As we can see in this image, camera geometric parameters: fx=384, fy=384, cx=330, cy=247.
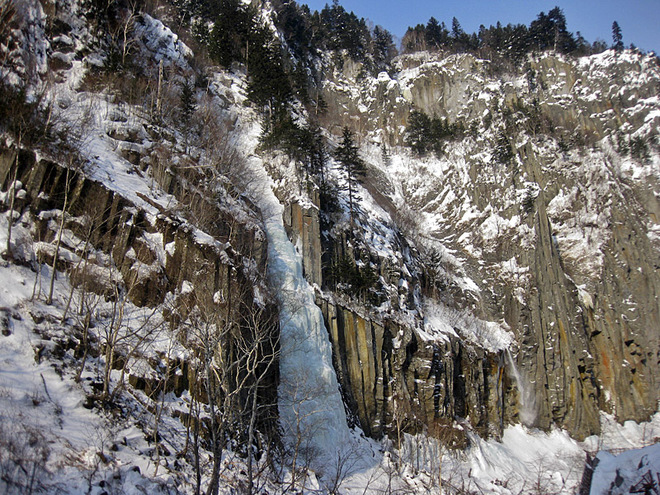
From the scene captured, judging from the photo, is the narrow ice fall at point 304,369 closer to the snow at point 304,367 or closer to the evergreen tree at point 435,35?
the snow at point 304,367

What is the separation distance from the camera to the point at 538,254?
40406 mm

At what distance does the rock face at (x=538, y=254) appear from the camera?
28.5 m

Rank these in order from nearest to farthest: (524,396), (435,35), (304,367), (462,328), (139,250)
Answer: (139,250) < (304,367) < (524,396) < (462,328) < (435,35)

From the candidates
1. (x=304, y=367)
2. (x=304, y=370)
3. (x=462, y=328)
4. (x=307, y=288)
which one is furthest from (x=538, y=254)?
(x=304, y=370)

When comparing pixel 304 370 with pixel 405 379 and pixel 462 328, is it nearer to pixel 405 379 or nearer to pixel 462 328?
pixel 405 379

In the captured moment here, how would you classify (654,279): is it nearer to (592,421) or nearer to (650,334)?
(650,334)

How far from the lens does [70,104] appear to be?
2497 cm

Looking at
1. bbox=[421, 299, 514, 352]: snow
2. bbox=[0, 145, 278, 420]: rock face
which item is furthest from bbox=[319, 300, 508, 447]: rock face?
bbox=[0, 145, 278, 420]: rock face

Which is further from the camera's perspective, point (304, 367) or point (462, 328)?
point (462, 328)

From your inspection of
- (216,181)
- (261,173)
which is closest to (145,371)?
(216,181)

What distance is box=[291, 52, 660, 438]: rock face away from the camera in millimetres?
28453

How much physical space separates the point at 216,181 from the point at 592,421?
39040mm

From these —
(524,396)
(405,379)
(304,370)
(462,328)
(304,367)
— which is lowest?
(524,396)

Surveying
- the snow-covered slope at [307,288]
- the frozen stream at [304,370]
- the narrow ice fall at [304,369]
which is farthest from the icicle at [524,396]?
the frozen stream at [304,370]
